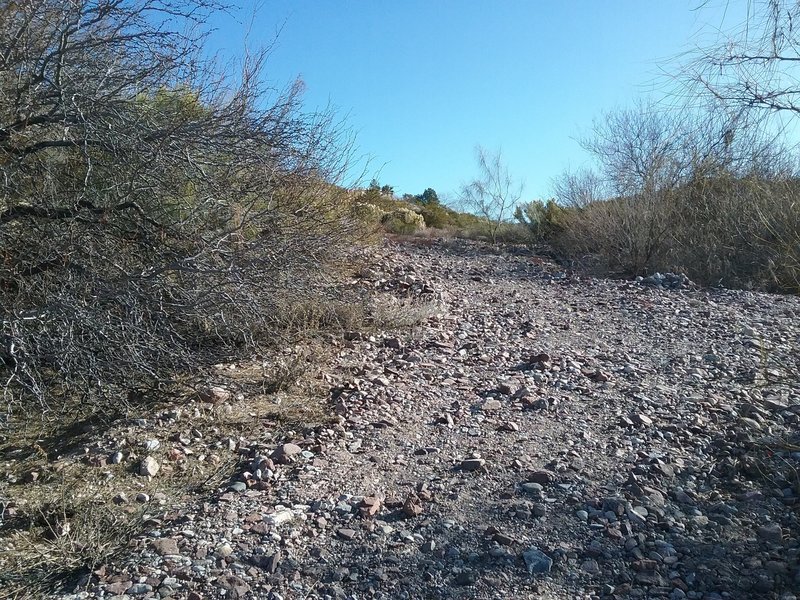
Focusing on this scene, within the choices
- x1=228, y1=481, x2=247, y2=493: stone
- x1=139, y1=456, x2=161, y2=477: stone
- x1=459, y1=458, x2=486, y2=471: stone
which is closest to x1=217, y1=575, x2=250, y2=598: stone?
x1=228, y1=481, x2=247, y2=493: stone

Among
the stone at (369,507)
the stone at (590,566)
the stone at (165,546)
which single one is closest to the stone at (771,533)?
the stone at (590,566)

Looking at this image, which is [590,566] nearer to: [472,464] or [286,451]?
[472,464]

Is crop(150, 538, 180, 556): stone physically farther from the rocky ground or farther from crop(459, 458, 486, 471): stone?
crop(459, 458, 486, 471): stone

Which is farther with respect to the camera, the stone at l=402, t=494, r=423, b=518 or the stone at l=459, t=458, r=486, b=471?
the stone at l=459, t=458, r=486, b=471

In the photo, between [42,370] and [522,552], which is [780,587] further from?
[42,370]

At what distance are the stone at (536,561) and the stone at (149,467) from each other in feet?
7.41

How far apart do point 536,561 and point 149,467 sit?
2351 mm

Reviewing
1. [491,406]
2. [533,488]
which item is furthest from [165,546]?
[491,406]

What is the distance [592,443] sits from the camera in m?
4.18

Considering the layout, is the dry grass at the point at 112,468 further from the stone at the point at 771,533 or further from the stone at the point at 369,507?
the stone at the point at 771,533

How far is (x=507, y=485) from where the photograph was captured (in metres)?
3.63

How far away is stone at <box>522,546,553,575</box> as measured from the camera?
9.32ft

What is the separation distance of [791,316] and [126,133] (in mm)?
7279

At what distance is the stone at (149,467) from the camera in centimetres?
394
